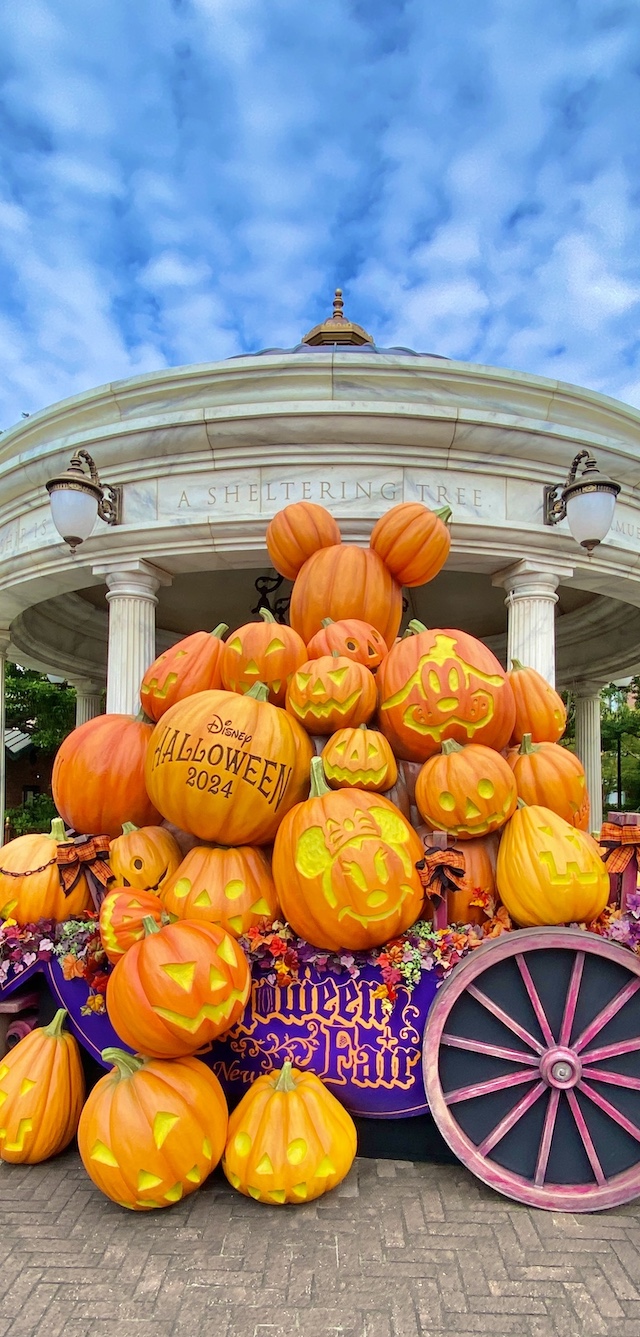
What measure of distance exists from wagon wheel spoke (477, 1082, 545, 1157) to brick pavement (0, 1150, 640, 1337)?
17 centimetres

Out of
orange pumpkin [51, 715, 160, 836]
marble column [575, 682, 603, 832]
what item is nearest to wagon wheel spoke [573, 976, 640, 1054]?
orange pumpkin [51, 715, 160, 836]

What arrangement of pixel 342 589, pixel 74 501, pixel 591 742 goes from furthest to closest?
pixel 591 742 < pixel 74 501 < pixel 342 589

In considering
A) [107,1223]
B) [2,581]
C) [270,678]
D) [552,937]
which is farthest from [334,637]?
[2,581]

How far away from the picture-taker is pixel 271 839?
296 cm

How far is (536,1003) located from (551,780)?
2.99 ft

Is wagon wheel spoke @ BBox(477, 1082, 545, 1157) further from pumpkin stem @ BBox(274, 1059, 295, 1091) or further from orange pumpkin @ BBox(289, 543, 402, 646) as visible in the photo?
orange pumpkin @ BBox(289, 543, 402, 646)

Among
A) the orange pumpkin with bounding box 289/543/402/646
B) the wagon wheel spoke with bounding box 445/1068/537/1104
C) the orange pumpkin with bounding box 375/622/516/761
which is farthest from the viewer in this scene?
the orange pumpkin with bounding box 289/543/402/646

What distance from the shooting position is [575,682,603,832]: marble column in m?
10.3

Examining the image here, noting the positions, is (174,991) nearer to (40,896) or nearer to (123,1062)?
(123,1062)

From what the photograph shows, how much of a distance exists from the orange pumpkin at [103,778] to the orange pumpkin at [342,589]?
3.36 feet

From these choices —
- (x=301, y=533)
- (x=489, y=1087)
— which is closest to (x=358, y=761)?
(x=489, y=1087)

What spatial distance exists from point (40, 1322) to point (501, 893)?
1.86m

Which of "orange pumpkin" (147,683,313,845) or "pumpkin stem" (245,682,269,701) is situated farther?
"pumpkin stem" (245,682,269,701)

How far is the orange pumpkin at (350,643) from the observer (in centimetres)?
319
